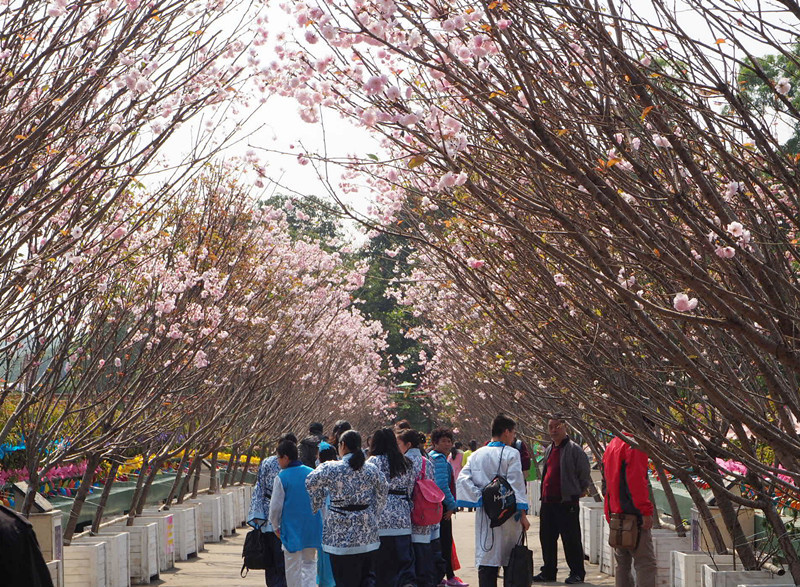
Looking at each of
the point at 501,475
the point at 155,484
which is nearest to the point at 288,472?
the point at 501,475

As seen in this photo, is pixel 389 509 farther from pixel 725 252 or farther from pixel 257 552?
pixel 725 252

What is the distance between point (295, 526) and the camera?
10836 mm

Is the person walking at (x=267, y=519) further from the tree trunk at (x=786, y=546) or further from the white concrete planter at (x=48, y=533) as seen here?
the tree trunk at (x=786, y=546)

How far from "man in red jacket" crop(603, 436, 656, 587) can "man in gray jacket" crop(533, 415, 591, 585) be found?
2508mm

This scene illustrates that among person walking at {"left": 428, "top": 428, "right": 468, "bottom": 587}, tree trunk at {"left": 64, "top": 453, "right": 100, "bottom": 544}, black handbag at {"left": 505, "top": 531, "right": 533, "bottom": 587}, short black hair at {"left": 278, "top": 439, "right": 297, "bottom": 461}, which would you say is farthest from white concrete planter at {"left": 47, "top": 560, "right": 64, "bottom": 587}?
black handbag at {"left": 505, "top": 531, "right": 533, "bottom": 587}

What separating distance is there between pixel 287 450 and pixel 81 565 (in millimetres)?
2776

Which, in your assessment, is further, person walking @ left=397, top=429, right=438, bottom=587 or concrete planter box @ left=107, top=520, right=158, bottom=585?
concrete planter box @ left=107, top=520, right=158, bottom=585

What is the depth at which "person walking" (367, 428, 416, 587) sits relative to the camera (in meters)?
10.5

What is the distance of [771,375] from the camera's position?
4.74 metres

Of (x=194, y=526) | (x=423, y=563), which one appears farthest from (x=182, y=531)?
(x=423, y=563)

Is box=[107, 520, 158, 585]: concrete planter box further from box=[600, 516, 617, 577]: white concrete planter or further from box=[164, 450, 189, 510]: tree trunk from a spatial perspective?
box=[600, 516, 617, 577]: white concrete planter

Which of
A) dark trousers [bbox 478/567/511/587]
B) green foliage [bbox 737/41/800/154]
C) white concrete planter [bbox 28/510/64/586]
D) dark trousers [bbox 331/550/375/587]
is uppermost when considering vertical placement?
green foliage [bbox 737/41/800/154]

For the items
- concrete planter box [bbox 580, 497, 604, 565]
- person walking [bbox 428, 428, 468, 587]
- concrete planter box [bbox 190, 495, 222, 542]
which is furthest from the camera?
concrete planter box [bbox 190, 495, 222, 542]

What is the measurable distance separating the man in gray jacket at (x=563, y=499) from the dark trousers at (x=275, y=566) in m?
3.38
